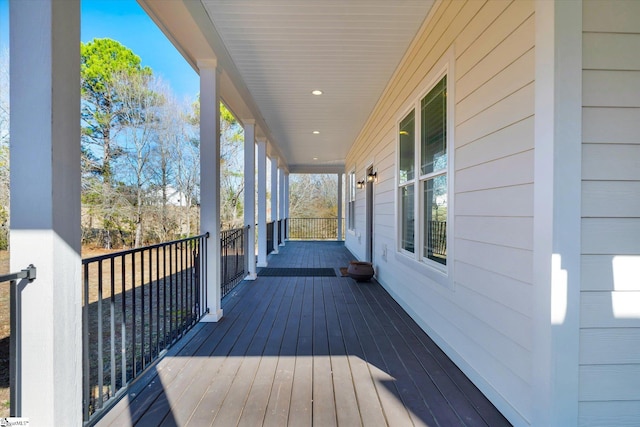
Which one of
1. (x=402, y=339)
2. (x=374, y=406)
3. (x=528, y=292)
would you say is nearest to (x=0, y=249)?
(x=374, y=406)

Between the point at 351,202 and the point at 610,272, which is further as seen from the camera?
the point at 351,202

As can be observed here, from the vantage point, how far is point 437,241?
2695 millimetres

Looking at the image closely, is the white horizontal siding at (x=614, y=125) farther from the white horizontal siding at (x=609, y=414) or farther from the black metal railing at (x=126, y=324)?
the black metal railing at (x=126, y=324)

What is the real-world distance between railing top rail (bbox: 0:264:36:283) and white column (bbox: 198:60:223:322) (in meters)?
1.88

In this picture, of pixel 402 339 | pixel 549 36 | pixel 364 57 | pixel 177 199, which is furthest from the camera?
pixel 177 199

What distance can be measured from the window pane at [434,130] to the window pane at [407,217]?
518 mm

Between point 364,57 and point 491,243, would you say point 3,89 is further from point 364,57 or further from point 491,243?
point 491,243

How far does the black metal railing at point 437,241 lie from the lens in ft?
8.30

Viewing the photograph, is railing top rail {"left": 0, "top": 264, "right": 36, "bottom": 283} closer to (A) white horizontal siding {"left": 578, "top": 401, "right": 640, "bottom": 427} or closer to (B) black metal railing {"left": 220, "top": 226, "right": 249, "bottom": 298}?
(A) white horizontal siding {"left": 578, "top": 401, "right": 640, "bottom": 427}

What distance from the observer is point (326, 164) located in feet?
37.2

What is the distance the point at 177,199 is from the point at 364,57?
818 centimetres

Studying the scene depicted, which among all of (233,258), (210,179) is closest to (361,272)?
(233,258)

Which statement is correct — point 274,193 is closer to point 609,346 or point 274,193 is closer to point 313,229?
point 313,229

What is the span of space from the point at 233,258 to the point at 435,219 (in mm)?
3196
